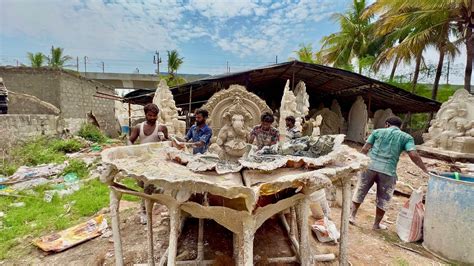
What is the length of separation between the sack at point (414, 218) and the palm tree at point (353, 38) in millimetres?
13009

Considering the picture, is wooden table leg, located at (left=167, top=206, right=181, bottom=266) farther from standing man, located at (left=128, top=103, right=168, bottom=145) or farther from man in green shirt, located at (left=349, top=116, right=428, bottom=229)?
man in green shirt, located at (left=349, top=116, right=428, bottom=229)

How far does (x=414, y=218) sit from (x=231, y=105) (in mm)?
3522

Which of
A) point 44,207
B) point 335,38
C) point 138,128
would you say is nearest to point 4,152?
point 44,207

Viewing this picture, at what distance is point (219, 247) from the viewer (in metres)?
3.59

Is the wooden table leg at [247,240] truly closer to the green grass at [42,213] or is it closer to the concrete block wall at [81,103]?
the green grass at [42,213]

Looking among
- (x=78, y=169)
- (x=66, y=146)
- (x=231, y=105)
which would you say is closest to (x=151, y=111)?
(x=231, y=105)

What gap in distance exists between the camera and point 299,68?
25.8 feet

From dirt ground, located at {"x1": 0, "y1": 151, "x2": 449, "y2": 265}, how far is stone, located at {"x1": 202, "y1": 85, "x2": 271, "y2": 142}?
196 centimetres

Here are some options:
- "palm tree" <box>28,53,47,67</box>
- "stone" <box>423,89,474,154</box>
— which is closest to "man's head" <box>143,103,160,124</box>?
"stone" <box>423,89,474,154</box>

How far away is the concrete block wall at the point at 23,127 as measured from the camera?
7.71 metres

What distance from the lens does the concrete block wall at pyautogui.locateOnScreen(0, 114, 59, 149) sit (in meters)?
7.71

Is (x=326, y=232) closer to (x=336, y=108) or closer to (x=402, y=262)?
(x=402, y=262)

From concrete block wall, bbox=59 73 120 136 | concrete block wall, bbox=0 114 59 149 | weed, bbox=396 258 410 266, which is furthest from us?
concrete block wall, bbox=59 73 120 136

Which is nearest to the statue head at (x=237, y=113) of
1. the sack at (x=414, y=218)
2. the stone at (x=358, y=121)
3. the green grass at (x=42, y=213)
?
the sack at (x=414, y=218)
